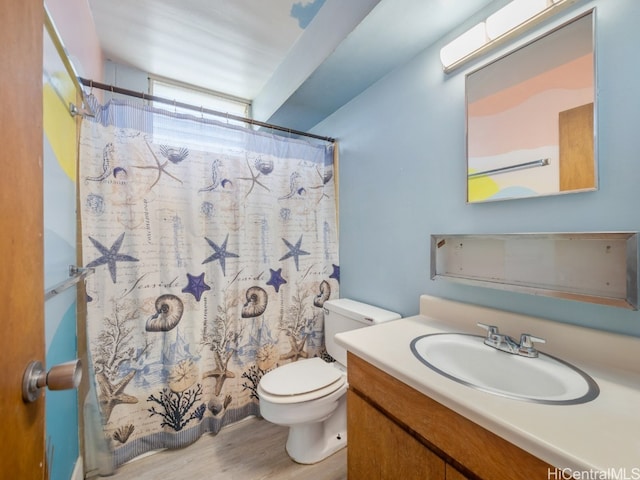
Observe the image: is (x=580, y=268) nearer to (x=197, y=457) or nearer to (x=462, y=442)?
(x=462, y=442)

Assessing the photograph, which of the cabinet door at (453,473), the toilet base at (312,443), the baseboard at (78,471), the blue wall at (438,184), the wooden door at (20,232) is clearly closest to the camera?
the wooden door at (20,232)

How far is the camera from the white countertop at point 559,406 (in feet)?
1.61

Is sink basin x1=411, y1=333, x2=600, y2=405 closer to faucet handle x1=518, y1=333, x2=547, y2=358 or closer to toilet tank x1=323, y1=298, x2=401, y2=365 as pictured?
faucet handle x1=518, y1=333, x2=547, y2=358

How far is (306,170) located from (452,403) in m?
1.65

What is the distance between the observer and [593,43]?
0.85 m

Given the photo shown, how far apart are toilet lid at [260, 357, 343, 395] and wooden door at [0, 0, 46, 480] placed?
3.13ft

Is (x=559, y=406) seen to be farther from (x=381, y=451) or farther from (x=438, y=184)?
(x=438, y=184)

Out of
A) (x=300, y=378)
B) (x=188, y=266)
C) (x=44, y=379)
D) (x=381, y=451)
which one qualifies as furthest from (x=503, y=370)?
(x=188, y=266)

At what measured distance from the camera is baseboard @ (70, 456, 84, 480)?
1.18 m

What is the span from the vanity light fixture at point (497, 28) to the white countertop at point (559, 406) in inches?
43.3

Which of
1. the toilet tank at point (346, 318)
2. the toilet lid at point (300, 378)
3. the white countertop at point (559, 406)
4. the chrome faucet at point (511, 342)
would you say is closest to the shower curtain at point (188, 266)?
the toilet tank at point (346, 318)

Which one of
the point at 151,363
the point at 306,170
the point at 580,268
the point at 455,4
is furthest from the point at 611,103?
the point at 151,363

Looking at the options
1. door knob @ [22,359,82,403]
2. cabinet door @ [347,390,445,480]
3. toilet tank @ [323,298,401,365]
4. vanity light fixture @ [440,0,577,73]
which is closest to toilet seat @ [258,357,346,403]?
toilet tank @ [323,298,401,365]

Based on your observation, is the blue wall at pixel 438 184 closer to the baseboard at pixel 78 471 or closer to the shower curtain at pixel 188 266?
the shower curtain at pixel 188 266
